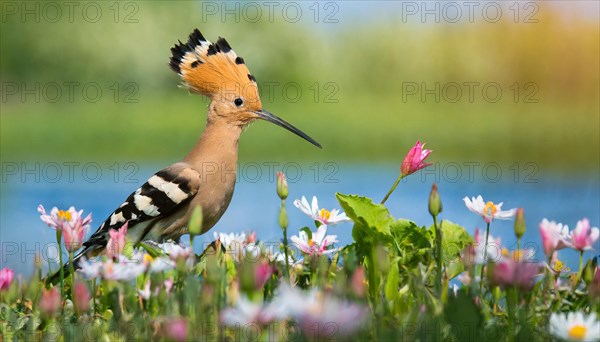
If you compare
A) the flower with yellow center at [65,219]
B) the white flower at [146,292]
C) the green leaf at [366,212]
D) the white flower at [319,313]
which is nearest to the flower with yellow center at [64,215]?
the flower with yellow center at [65,219]

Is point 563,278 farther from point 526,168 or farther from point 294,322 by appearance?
point 526,168

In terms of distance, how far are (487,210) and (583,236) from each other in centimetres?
26

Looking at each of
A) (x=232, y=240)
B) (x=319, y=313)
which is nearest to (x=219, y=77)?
(x=232, y=240)

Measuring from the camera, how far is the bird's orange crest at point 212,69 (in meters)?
2.97

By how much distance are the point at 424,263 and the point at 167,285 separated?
0.77 m

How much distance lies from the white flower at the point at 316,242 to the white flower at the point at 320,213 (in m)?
0.03

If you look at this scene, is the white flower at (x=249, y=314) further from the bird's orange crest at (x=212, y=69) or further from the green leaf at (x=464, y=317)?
the bird's orange crest at (x=212, y=69)

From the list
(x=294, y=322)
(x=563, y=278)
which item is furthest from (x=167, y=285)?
(x=563, y=278)

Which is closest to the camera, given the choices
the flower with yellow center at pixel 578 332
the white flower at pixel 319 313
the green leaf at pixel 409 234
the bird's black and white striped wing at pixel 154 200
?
the white flower at pixel 319 313

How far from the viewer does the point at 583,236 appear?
2.02m

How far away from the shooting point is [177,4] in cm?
1102

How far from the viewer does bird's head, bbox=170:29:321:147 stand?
117 inches

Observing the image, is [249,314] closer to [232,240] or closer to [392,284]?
[392,284]

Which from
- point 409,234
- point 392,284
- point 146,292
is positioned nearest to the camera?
point 146,292
